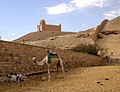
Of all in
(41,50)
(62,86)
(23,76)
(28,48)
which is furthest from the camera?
(41,50)

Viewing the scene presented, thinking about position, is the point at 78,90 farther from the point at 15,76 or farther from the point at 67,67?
the point at 67,67

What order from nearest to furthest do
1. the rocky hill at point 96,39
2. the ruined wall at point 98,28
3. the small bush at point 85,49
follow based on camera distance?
the small bush at point 85,49 → the rocky hill at point 96,39 → the ruined wall at point 98,28

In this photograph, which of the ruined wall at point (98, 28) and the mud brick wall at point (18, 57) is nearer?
the mud brick wall at point (18, 57)

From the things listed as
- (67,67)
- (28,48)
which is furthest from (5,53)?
(67,67)

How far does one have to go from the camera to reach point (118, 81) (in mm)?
13016

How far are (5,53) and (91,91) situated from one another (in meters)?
4.99

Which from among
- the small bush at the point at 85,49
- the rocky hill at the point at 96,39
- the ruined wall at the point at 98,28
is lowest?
the small bush at the point at 85,49

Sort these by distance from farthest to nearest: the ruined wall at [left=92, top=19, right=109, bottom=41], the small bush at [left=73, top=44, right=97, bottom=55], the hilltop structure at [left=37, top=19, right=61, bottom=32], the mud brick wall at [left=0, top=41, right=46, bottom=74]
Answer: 1. the hilltop structure at [left=37, top=19, right=61, bottom=32]
2. the ruined wall at [left=92, top=19, right=109, bottom=41]
3. the small bush at [left=73, top=44, right=97, bottom=55]
4. the mud brick wall at [left=0, top=41, right=46, bottom=74]

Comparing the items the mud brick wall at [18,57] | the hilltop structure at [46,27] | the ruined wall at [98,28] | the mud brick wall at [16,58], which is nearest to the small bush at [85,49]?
the ruined wall at [98,28]

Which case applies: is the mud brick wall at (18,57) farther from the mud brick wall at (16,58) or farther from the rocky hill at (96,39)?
the rocky hill at (96,39)

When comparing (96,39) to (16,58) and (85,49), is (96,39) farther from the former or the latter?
(16,58)

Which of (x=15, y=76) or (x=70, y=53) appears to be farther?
(x=70, y=53)

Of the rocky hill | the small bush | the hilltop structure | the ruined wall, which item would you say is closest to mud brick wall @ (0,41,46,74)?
the small bush

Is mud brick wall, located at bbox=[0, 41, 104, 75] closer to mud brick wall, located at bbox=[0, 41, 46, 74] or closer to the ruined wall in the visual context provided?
mud brick wall, located at bbox=[0, 41, 46, 74]
